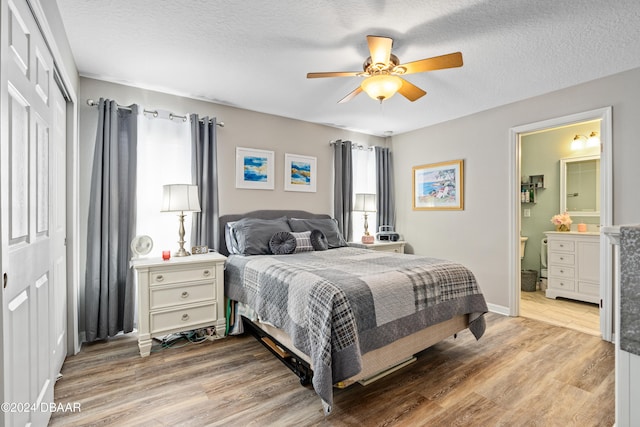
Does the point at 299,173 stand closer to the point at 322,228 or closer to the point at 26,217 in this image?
the point at 322,228

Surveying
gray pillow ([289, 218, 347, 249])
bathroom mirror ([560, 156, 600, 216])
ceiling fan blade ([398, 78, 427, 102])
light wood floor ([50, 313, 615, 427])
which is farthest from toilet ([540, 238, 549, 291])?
ceiling fan blade ([398, 78, 427, 102])

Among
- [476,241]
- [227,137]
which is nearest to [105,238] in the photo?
[227,137]

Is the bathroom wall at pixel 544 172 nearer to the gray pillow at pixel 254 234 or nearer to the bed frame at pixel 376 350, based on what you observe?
the bed frame at pixel 376 350

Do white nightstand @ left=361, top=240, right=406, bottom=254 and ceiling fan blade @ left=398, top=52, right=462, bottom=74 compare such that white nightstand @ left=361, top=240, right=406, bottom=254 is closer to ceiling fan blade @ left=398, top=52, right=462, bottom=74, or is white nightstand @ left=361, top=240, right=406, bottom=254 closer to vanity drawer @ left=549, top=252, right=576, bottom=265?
vanity drawer @ left=549, top=252, right=576, bottom=265

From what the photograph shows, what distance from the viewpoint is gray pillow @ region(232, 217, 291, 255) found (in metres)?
3.12

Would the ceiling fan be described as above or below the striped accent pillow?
above

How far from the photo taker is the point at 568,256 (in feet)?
13.6

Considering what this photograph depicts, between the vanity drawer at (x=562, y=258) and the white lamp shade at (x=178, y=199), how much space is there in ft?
15.6

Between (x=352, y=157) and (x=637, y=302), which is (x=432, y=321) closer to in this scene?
(x=637, y=302)

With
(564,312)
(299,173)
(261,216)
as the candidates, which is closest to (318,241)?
(261,216)

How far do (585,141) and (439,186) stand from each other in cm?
220

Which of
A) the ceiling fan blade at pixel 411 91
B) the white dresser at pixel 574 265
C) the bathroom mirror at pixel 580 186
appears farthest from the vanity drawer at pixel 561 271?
the ceiling fan blade at pixel 411 91

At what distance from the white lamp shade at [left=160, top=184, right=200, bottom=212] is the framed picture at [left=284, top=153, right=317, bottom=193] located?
1352 mm

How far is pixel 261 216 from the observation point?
378 cm
